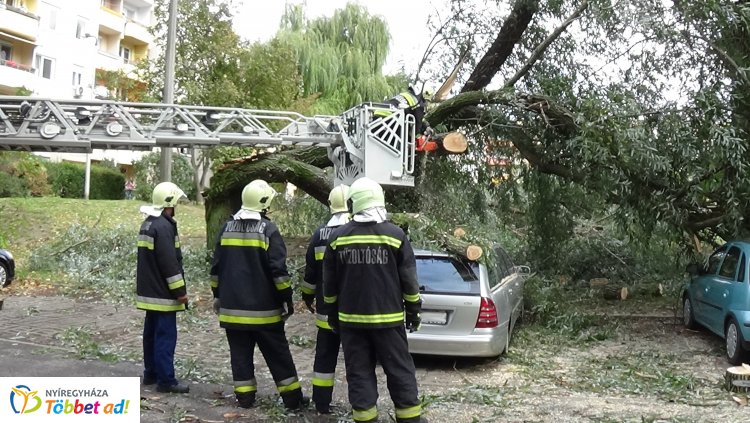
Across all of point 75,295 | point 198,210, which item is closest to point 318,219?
point 75,295

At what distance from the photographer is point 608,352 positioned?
8.26m

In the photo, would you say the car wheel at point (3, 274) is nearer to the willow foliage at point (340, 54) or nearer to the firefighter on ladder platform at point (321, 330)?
the firefighter on ladder platform at point (321, 330)

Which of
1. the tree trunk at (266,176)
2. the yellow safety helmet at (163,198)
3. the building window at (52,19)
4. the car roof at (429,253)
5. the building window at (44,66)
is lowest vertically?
the car roof at (429,253)

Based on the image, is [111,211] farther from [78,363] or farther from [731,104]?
[731,104]

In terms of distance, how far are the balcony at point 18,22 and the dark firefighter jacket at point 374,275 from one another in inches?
1095

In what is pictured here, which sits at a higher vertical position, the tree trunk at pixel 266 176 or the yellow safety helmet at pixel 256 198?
the tree trunk at pixel 266 176

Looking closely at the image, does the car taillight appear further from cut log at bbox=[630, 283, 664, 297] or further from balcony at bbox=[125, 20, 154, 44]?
balcony at bbox=[125, 20, 154, 44]

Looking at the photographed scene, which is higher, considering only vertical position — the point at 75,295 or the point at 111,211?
the point at 111,211

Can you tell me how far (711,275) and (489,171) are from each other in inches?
141

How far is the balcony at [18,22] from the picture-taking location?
27.6 meters

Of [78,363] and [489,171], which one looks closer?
[78,363]

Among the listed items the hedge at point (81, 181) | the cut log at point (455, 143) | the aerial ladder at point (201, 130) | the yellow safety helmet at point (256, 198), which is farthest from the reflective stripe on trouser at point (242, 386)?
the hedge at point (81, 181)

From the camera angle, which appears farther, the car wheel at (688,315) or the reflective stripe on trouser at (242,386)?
the car wheel at (688,315)

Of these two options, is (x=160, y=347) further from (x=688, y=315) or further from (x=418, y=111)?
(x=688, y=315)
